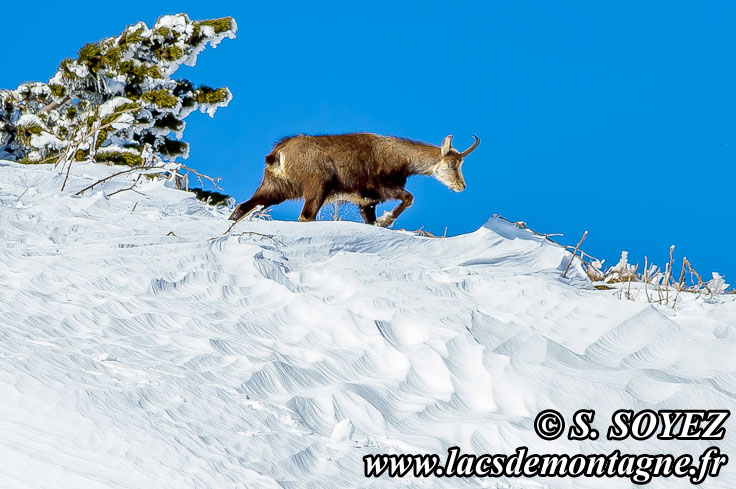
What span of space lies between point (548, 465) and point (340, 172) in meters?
5.75

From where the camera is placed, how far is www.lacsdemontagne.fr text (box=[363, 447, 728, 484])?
2021 millimetres

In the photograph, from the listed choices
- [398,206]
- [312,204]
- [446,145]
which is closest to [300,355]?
[312,204]

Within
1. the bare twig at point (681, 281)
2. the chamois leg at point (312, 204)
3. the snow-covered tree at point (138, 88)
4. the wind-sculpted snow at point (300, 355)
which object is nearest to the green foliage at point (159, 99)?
the snow-covered tree at point (138, 88)

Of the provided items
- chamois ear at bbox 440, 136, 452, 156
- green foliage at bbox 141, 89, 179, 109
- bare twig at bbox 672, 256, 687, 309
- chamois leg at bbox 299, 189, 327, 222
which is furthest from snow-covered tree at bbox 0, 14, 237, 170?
bare twig at bbox 672, 256, 687, 309

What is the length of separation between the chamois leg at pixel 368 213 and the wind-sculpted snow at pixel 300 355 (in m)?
3.17

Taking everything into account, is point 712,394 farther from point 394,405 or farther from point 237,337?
point 237,337

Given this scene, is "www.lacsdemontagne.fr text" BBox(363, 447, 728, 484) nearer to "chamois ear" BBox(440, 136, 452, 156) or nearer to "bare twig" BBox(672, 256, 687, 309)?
"bare twig" BBox(672, 256, 687, 309)

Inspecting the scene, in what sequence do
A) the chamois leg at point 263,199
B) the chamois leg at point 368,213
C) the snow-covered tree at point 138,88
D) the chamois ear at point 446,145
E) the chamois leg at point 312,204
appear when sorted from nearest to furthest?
the chamois leg at point 312,204 < the chamois leg at point 263,199 < the chamois leg at point 368,213 < the chamois ear at point 446,145 < the snow-covered tree at point 138,88

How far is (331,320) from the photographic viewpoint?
10.6 feet

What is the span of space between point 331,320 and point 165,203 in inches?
121

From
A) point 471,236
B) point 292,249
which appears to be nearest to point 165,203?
point 292,249

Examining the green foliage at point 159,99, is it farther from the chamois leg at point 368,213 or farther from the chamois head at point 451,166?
the chamois leg at point 368,213

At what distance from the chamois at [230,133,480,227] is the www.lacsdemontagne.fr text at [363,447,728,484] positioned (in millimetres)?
5307

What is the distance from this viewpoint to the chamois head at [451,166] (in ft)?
28.4
